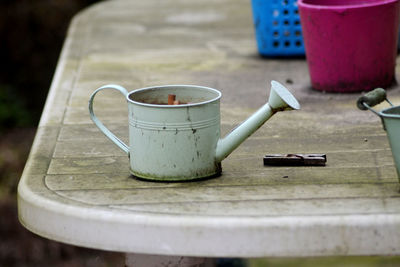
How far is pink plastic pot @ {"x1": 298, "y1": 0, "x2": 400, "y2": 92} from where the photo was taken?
243 centimetres

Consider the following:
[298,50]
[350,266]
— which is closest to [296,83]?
[298,50]

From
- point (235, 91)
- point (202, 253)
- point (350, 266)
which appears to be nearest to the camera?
point (202, 253)

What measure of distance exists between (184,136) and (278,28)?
5.18ft

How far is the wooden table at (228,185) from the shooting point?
134 cm

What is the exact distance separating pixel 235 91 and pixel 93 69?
1.88 ft

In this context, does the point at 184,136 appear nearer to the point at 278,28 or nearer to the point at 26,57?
the point at 278,28

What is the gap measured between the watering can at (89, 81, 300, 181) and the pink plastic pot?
90 centimetres

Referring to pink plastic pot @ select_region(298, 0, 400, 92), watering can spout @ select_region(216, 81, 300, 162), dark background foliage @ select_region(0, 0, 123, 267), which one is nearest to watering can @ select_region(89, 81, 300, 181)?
watering can spout @ select_region(216, 81, 300, 162)

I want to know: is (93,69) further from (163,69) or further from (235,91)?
(235,91)

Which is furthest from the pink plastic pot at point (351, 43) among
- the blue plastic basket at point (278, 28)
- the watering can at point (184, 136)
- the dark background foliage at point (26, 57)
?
the dark background foliage at point (26, 57)

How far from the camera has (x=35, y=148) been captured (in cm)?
188

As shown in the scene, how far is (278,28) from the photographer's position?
3.05m

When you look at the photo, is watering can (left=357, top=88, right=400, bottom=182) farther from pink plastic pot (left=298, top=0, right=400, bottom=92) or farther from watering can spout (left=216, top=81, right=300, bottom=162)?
pink plastic pot (left=298, top=0, right=400, bottom=92)

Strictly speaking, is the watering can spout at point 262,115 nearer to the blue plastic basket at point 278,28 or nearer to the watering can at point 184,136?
the watering can at point 184,136
